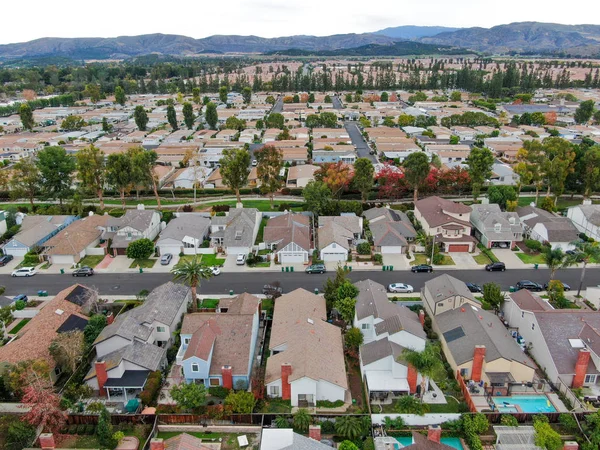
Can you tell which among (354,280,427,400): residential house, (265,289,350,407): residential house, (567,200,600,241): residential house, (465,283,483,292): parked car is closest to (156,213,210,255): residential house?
(265,289,350,407): residential house

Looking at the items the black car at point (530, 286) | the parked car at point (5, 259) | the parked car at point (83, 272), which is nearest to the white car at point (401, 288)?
the black car at point (530, 286)

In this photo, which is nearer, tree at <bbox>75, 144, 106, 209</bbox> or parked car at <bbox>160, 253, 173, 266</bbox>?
parked car at <bbox>160, 253, 173, 266</bbox>

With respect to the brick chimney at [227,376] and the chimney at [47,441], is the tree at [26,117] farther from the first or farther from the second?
the brick chimney at [227,376]

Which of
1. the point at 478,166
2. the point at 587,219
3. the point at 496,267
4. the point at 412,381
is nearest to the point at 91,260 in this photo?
the point at 412,381

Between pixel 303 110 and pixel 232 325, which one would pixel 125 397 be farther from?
pixel 303 110

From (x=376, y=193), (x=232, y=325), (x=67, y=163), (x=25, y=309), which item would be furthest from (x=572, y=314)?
(x=67, y=163)

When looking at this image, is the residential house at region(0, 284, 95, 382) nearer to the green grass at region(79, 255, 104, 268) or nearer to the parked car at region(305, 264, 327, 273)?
the green grass at region(79, 255, 104, 268)

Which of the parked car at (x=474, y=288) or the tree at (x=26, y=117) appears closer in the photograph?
the parked car at (x=474, y=288)
